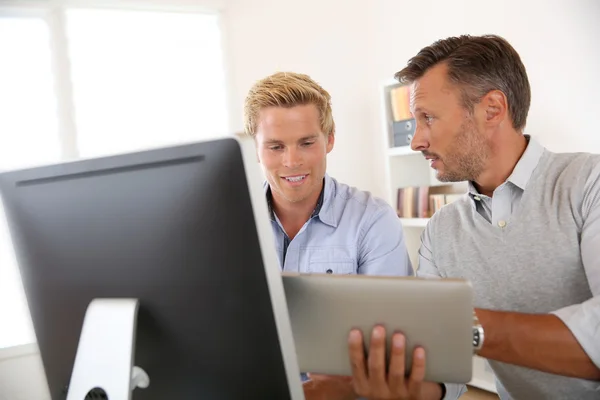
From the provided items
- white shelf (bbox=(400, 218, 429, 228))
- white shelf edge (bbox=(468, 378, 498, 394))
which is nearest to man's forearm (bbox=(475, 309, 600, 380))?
white shelf edge (bbox=(468, 378, 498, 394))

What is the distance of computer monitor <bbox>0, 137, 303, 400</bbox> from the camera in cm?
74

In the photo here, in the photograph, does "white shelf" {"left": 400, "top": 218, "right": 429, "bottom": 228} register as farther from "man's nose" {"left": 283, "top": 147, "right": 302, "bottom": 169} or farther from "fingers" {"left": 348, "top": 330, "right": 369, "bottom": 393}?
"fingers" {"left": 348, "top": 330, "right": 369, "bottom": 393}

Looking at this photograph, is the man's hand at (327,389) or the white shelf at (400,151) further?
the white shelf at (400,151)

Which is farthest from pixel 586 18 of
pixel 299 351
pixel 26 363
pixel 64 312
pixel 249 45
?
pixel 26 363

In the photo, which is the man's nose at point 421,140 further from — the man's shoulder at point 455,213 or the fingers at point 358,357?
the fingers at point 358,357

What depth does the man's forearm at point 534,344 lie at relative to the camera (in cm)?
105

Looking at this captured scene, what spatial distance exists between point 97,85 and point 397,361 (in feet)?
11.4

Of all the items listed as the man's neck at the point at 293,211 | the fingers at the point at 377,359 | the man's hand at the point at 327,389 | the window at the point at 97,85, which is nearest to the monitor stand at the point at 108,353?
the fingers at the point at 377,359

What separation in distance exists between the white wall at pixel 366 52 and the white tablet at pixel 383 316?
8.31 feet

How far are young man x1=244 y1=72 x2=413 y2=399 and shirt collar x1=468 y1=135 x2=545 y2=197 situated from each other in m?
0.35

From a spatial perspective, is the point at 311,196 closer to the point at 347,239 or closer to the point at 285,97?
the point at 347,239

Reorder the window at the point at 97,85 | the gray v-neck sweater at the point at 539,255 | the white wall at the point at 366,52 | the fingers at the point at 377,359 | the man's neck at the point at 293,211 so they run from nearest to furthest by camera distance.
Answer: the fingers at the point at 377,359
the gray v-neck sweater at the point at 539,255
the man's neck at the point at 293,211
the white wall at the point at 366,52
the window at the point at 97,85

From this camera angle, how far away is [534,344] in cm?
106

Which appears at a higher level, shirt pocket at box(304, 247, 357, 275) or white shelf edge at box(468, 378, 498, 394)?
shirt pocket at box(304, 247, 357, 275)
